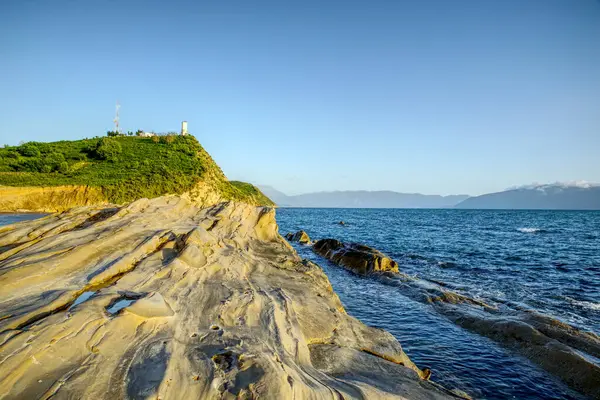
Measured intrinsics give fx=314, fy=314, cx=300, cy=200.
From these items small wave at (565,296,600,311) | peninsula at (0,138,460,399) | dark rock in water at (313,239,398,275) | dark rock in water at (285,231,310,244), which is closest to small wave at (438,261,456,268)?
dark rock in water at (313,239,398,275)

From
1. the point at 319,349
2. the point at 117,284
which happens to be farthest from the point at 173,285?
the point at 319,349

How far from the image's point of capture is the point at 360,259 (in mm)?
21734

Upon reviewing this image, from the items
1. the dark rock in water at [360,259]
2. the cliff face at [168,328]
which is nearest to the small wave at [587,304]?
the dark rock in water at [360,259]

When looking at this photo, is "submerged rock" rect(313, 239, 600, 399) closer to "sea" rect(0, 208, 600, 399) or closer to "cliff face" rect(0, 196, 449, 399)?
"sea" rect(0, 208, 600, 399)

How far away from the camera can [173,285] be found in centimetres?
792

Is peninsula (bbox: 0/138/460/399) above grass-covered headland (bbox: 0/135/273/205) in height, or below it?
below

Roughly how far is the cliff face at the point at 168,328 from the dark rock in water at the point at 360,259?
9953 mm

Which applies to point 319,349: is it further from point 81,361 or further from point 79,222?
point 79,222

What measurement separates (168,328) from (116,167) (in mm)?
58546

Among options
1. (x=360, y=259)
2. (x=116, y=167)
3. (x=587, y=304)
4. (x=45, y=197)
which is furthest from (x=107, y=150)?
(x=587, y=304)

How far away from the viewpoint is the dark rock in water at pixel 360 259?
67.5ft

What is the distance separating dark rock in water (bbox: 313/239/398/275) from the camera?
20578 millimetres

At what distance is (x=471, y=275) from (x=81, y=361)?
22423mm

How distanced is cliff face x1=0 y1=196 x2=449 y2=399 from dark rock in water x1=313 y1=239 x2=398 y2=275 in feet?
32.7
